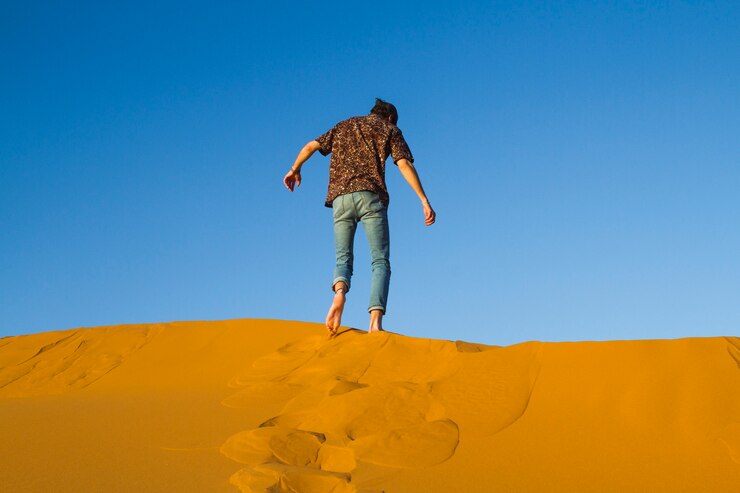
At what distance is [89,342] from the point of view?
6.23 m

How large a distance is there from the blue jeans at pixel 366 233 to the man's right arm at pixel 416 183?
0.32m

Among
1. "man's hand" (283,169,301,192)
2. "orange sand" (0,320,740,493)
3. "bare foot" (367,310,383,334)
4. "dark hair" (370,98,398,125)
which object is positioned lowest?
"orange sand" (0,320,740,493)

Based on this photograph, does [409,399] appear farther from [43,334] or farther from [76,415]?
[43,334]

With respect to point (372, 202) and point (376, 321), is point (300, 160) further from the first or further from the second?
point (376, 321)

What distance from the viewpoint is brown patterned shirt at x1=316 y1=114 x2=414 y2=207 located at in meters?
5.56

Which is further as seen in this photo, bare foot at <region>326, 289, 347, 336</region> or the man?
the man

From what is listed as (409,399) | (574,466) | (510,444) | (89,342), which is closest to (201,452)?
(409,399)

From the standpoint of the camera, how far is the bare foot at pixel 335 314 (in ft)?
16.9

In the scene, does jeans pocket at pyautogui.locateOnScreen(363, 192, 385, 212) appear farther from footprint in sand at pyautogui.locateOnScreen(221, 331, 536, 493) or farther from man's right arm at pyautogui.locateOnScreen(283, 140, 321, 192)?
footprint in sand at pyautogui.locateOnScreen(221, 331, 536, 493)

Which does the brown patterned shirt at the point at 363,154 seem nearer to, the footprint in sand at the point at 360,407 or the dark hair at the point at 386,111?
the dark hair at the point at 386,111

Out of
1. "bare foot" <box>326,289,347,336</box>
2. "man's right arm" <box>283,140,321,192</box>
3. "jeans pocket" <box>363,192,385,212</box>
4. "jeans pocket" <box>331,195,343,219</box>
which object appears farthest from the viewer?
"man's right arm" <box>283,140,321,192</box>

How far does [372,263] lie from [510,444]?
106 inches

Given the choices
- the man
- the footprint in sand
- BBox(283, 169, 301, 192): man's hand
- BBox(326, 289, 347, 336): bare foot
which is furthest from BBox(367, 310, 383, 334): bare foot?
BBox(283, 169, 301, 192): man's hand

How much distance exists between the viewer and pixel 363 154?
566 cm
